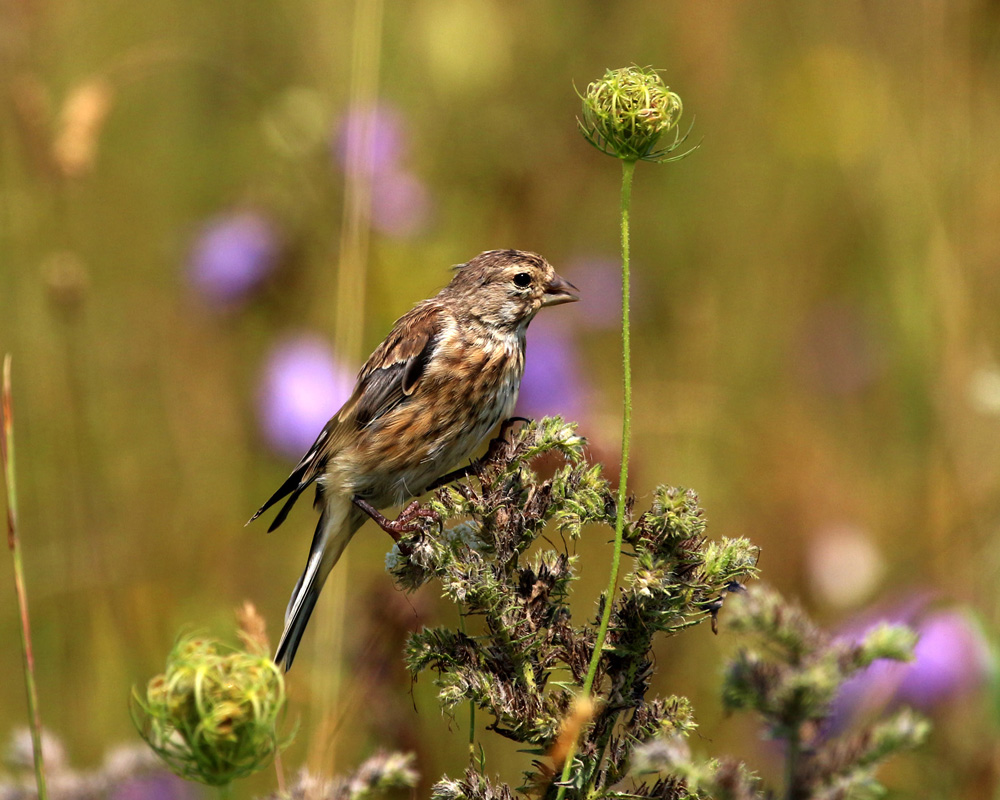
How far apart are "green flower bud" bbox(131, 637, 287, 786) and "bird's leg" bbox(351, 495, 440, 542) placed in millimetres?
859

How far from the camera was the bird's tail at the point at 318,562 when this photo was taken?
323cm

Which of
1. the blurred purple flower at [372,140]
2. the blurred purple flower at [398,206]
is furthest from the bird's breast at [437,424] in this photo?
the blurred purple flower at [398,206]

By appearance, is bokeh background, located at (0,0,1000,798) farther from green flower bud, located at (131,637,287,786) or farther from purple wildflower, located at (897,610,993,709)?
green flower bud, located at (131,637,287,786)

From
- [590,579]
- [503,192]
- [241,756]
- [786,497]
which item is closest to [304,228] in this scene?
[503,192]

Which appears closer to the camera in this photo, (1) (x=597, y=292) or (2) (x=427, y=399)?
(2) (x=427, y=399)

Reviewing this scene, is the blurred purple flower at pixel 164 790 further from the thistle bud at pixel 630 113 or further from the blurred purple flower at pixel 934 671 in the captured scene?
the thistle bud at pixel 630 113

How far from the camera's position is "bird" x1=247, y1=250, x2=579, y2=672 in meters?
3.68

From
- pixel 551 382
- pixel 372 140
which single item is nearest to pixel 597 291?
pixel 551 382

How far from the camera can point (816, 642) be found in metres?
1.35

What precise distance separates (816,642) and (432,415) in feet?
8.10

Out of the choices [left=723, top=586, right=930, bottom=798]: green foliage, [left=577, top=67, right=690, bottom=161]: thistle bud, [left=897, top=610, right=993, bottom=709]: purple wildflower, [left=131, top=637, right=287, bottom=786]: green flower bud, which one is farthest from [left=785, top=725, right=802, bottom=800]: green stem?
[left=897, top=610, right=993, bottom=709]: purple wildflower

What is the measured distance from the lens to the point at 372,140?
4.47m

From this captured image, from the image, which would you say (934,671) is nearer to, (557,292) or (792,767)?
(557,292)

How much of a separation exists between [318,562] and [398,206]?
2033 mm
